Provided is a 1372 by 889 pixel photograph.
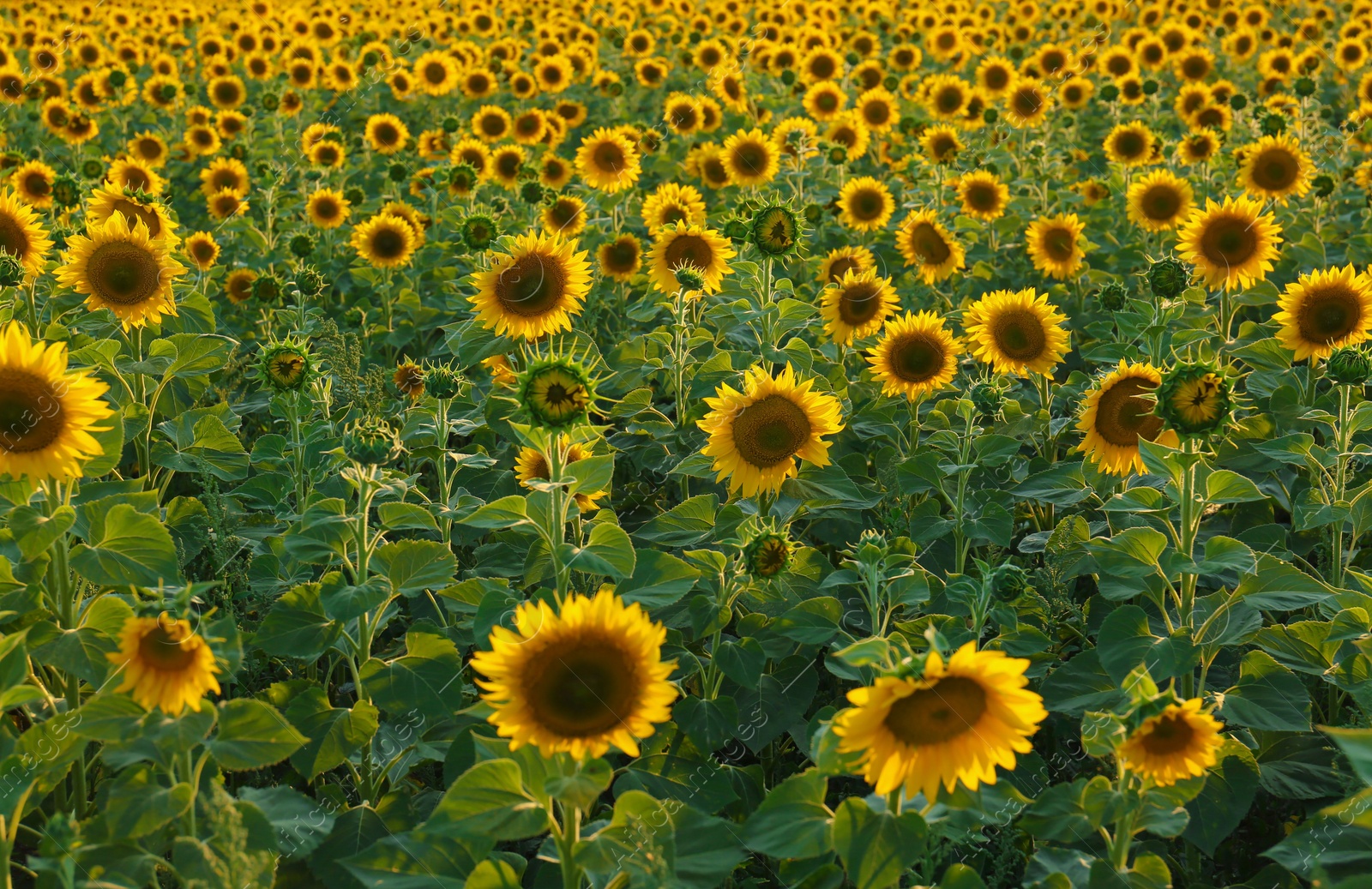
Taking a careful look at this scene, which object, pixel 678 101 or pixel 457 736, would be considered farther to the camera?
pixel 678 101

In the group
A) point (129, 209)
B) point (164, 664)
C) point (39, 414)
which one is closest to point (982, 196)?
point (129, 209)

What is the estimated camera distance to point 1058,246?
5.35 m

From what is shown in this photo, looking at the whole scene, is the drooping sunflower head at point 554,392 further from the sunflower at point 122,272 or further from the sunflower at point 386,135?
the sunflower at point 386,135

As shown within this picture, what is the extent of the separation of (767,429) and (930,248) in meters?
2.63

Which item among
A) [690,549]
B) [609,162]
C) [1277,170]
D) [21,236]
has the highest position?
[609,162]

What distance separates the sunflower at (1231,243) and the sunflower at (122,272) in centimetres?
384

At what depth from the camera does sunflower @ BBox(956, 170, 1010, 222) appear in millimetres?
6102

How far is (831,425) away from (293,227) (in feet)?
16.1

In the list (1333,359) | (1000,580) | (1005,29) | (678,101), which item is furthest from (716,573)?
(1005,29)

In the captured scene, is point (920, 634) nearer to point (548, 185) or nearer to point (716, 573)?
point (716, 573)

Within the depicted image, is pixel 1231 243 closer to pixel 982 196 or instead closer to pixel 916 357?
pixel 916 357

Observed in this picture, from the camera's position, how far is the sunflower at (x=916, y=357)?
3840 millimetres

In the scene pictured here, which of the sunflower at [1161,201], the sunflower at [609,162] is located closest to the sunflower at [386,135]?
the sunflower at [609,162]

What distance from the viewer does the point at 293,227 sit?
6832mm
